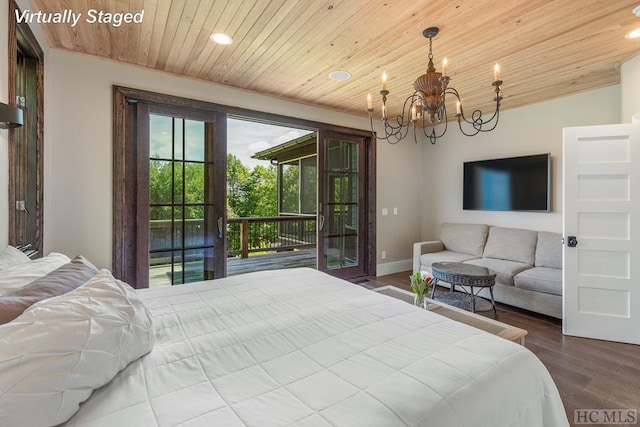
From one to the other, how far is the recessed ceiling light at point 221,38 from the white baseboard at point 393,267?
3724 mm

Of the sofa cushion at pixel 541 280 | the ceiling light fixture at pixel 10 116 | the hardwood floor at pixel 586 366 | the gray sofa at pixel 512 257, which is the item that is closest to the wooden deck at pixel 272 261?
the gray sofa at pixel 512 257

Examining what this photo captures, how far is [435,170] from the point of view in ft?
17.1

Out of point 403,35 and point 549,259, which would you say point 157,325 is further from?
point 549,259

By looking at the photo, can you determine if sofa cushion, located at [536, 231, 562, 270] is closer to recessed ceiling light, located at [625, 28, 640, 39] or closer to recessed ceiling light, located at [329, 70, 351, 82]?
recessed ceiling light, located at [625, 28, 640, 39]

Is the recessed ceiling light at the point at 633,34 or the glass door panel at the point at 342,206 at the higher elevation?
the recessed ceiling light at the point at 633,34

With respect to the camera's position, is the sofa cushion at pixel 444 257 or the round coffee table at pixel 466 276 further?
the sofa cushion at pixel 444 257

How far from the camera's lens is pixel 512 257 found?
3.86 meters

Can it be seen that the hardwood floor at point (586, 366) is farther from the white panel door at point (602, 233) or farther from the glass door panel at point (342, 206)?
the glass door panel at point (342, 206)

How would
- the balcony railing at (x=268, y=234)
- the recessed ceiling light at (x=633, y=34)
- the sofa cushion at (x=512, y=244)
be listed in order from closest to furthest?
the recessed ceiling light at (x=633, y=34)
the sofa cushion at (x=512, y=244)
the balcony railing at (x=268, y=234)

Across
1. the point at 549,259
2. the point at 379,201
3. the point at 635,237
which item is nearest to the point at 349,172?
the point at 379,201

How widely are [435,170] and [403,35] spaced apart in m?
3.27

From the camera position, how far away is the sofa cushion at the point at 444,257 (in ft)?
13.4

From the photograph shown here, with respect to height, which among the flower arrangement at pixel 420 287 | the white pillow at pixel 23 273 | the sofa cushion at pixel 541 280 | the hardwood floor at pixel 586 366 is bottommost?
the hardwood floor at pixel 586 366

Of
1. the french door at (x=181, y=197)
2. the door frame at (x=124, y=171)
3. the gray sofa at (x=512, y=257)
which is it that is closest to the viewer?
the door frame at (x=124, y=171)
